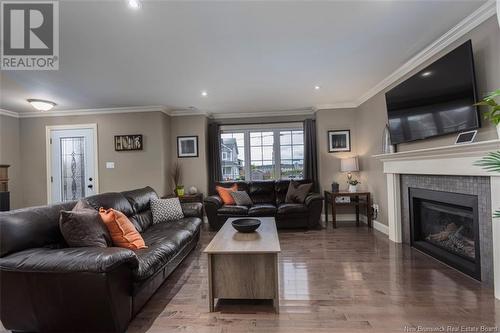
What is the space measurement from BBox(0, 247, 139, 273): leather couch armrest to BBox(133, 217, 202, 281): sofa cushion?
27 cm

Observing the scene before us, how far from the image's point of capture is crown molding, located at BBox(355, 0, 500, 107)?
211cm

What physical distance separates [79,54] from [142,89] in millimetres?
1200

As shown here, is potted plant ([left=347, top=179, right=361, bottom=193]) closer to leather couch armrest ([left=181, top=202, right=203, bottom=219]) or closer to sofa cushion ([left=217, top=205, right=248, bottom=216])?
sofa cushion ([left=217, top=205, right=248, bottom=216])

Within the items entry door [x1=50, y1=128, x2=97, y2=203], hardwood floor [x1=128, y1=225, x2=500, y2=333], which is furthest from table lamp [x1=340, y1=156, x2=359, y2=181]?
entry door [x1=50, y1=128, x2=97, y2=203]

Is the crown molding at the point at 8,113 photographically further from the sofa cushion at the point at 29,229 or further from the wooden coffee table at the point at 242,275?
the wooden coffee table at the point at 242,275

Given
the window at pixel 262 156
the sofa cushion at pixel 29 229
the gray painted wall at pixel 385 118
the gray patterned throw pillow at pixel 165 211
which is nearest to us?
the sofa cushion at pixel 29 229

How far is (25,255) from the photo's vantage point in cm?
163

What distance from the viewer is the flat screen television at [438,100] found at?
2.23 meters

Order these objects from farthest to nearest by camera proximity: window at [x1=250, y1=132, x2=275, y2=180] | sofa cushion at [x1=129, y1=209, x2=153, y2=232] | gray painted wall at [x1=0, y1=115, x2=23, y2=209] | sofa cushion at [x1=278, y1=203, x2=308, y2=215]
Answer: window at [x1=250, y1=132, x2=275, y2=180] < gray painted wall at [x1=0, y1=115, x2=23, y2=209] < sofa cushion at [x1=278, y1=203, x2=308, y2=215] < sofa cushion at [x1=129, y1=209, x2=153, y2=232]

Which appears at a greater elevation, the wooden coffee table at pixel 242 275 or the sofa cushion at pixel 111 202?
the sofa cushion at pixel 111 202

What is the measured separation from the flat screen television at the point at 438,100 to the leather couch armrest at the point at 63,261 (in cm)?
316

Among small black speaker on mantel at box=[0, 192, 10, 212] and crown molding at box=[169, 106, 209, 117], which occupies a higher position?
crown molding at box=[169, 106, 209, 117]

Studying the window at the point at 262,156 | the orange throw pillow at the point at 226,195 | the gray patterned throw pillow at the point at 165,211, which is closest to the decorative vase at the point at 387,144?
the window at the point at 262,156

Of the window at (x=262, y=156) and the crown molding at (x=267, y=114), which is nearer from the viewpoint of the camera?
the crown molding at (x=267, y=114)
